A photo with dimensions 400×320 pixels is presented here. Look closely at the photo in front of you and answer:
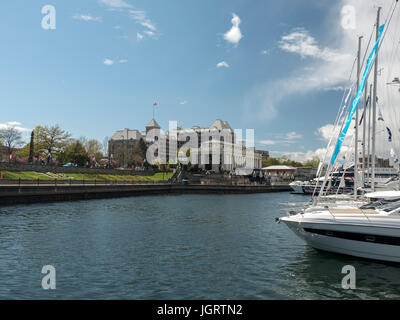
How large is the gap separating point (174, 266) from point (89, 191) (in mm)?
49366

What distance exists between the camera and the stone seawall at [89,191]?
48188 mm

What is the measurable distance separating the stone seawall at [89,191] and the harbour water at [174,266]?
765 inches

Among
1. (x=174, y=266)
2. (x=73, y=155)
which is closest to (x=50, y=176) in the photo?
(x=73, y=155)

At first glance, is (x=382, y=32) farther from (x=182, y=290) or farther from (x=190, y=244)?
(x=182, y=290)

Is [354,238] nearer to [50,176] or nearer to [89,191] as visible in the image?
[89,191]

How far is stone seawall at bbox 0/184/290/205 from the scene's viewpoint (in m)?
48.2

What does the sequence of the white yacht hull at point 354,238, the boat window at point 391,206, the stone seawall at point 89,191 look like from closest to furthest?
the white yacht hull at point 354,238 < the boat window at point 391,206 < the stone seawall at point 89,191

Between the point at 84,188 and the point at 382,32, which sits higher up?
the point at 382,32

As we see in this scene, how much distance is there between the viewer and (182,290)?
48.2 ft

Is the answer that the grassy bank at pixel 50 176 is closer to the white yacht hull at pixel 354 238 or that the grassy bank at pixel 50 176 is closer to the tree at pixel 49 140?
the tree at pixel 49 140

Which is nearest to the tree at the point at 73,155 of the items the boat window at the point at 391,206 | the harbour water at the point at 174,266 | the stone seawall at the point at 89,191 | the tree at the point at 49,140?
the tree at the point at 49,140
